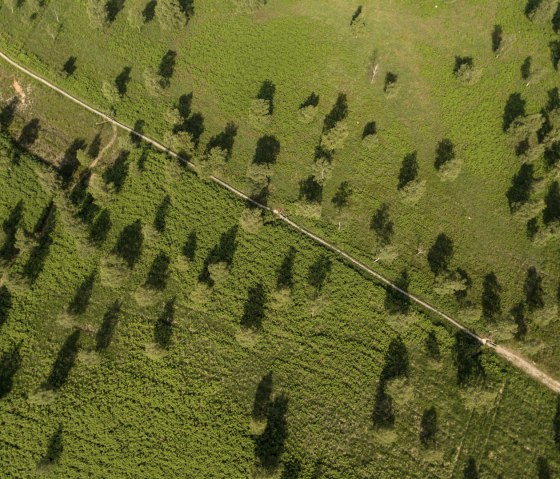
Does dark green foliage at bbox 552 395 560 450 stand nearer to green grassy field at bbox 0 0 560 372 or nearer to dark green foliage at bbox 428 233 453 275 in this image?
green grassy field at bbox 0 0 560 372

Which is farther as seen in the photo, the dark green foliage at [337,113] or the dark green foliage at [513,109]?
the dark green foliage at [337,113]

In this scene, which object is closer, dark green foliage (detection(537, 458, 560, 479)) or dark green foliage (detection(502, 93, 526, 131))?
dark green foliage (detection(537, 458, 560, 479))

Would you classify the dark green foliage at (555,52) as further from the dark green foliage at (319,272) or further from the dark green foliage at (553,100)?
the dark green foliage at (319,272)

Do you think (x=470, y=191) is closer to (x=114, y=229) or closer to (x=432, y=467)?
(x=432, y=467)

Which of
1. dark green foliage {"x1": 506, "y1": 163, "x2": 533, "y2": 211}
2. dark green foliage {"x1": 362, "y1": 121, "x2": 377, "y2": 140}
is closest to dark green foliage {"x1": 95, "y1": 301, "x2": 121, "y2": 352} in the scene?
dark green foliage {"x1": 362, "y1": 121, "x2": 377, "y2": 140}

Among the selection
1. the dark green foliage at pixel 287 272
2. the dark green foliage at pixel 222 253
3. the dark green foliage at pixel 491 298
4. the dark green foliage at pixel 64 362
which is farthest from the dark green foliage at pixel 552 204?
the dark green foliage at pixel 64 362
